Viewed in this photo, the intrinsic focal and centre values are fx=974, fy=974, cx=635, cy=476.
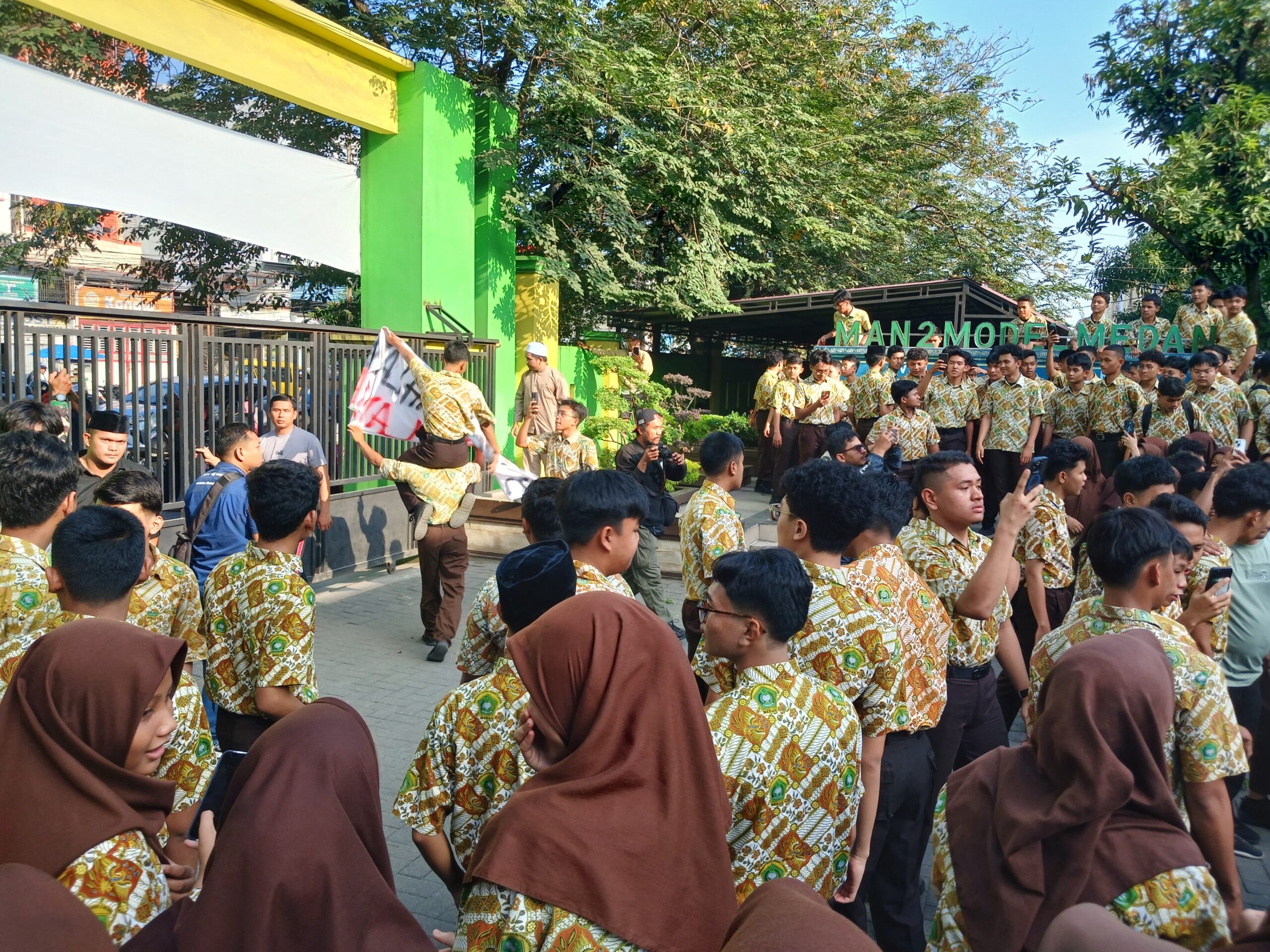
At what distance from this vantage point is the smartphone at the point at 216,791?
2691 millimetres

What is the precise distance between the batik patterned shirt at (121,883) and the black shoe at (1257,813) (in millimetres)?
4911

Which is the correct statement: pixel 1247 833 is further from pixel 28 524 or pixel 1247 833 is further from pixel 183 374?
pixel 183 374

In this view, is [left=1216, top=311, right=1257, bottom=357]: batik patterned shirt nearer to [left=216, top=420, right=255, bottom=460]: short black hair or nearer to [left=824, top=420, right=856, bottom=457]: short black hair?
[left=824, top=420, right=856, bottom=457]: short black hair

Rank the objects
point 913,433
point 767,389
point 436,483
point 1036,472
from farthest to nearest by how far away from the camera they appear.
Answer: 1. point 767,389
2. point 913,433
3. point 1036,472
4. point 436,483

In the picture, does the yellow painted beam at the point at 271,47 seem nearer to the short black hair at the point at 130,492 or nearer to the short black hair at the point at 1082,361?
the short black hair at the point at 130,492

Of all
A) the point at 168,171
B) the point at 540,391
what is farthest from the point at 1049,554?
the point at 168,171

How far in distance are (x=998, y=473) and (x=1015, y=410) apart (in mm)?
695

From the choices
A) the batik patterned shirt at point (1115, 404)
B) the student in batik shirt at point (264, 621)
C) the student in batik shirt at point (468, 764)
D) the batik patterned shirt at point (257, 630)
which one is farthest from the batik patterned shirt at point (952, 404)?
the student in batik shirt at point (468, 764)

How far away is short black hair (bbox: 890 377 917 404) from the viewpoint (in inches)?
377

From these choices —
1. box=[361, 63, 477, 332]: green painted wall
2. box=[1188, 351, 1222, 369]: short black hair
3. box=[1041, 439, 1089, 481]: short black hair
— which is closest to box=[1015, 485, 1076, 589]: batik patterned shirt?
box=[1041, 439, 1089, 481]: short black hair

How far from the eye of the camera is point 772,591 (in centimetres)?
260

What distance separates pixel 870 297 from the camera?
50.6ft

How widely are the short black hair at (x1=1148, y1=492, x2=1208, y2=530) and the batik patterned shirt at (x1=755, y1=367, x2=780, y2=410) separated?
812cm

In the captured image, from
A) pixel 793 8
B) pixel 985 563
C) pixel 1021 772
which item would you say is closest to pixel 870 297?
pixel 793 8
